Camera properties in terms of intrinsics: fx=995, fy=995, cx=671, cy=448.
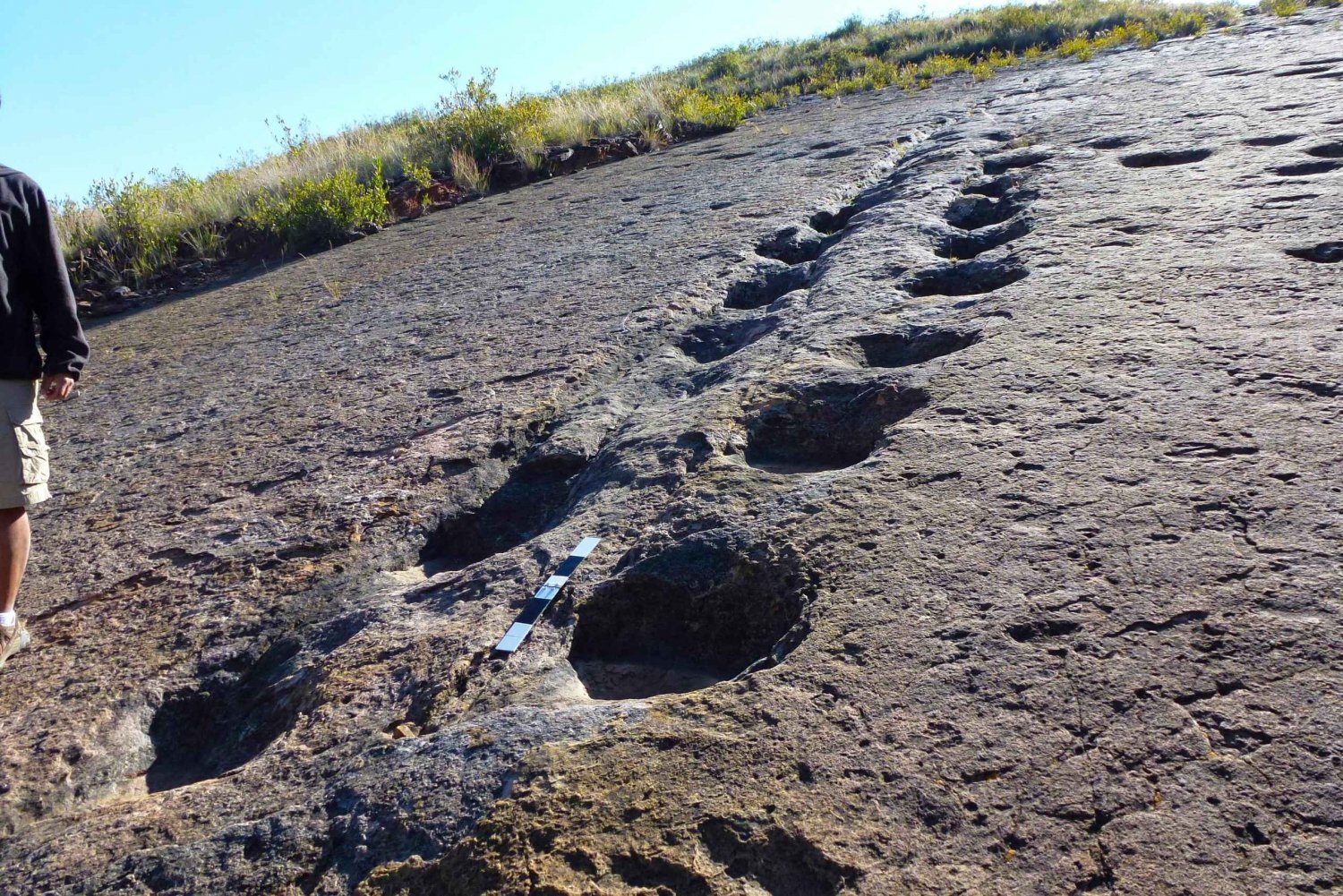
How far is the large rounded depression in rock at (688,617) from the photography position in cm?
198

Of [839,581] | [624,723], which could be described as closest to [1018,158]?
[839,581]

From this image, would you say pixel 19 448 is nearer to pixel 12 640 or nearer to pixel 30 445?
pixel 30 445

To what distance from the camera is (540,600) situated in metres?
2.14

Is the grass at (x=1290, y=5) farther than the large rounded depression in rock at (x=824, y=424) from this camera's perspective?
Yes

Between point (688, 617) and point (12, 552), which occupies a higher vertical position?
point (12, 552)

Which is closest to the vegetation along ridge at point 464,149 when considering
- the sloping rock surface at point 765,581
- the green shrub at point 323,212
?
the green shrub at point 323,212

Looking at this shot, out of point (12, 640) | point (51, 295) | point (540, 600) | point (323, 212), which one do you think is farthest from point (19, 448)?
point (323, 212)

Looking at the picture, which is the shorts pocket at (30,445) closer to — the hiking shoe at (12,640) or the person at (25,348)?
the person at (25,348)

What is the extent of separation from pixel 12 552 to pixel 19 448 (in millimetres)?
283

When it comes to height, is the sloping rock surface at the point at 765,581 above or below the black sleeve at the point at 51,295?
below

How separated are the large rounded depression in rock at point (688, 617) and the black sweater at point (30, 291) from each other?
1721 mm

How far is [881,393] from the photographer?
2.65 metres

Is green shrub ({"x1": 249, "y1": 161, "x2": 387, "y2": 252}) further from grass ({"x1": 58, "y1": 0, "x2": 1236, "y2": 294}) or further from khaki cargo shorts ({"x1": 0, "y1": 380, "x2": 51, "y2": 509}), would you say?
khaki cargo shorts ({"x1": 0, "y1": 380, "x2": 51, "y2": 509})

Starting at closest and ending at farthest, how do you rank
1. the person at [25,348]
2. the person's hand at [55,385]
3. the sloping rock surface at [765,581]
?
the sloping rock surface at [765,581] → the person at [25,348] → the person's hand at [55,385]
